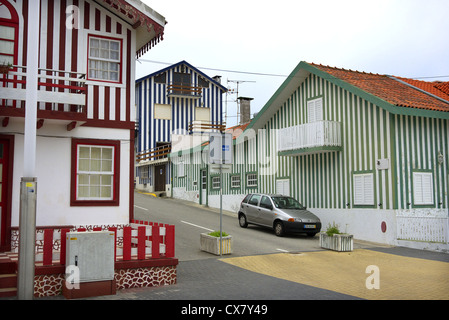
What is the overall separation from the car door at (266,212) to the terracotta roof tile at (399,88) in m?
5.83

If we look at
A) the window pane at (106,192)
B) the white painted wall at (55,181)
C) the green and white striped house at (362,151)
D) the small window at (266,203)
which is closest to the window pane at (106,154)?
the white painted wall at (55,181)

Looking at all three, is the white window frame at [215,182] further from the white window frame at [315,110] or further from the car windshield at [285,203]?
the car windshield at [285,203]

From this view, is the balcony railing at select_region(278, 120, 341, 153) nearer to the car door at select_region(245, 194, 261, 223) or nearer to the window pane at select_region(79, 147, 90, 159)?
the car door at select_region(245, 194, 261, 223)

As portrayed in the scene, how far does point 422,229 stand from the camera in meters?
15.0

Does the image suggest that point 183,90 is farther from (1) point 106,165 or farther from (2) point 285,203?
(1) point 106,165

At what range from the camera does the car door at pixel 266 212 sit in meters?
17.2

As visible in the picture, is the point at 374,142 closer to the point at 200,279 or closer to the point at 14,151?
the point at 200,279

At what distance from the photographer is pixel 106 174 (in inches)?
428

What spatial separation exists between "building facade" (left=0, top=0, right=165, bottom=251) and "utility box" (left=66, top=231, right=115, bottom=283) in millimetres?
2657

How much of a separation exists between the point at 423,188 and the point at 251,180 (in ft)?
31.8

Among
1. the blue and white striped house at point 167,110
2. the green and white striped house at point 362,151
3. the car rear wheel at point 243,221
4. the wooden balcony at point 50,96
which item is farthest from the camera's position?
the blue and white striped house at point 167,110

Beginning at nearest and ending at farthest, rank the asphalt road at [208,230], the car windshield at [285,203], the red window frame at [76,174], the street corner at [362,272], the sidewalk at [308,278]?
the sidewalk at [308,278], the street corner at [362,272], the red window frame at [76,174], the asphalt road at [208,230], the car windshield at [285,203]

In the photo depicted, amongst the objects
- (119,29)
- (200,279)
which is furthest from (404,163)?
(119,29)
